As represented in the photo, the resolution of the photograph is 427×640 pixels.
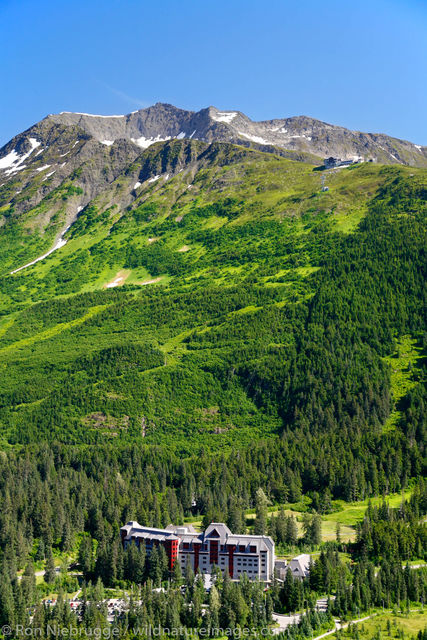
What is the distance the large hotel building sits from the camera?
12462 cm

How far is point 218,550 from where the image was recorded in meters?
127

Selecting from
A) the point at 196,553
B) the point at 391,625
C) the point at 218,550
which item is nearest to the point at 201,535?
the point at 196,553

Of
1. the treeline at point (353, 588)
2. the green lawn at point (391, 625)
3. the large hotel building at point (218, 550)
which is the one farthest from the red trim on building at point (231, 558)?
the green lawn at point (391, 625)

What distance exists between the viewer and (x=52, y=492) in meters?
157

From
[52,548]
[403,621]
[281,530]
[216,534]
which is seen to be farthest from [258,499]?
[403,621]

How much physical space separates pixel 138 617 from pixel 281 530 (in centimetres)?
4572

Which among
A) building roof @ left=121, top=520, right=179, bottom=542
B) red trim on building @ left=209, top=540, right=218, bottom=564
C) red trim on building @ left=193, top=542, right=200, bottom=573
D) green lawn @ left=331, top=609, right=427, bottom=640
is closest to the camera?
green lawn @ left=331, top=609, right=427, bottom=640

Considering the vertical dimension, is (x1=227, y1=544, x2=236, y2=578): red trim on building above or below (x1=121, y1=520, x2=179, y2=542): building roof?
below

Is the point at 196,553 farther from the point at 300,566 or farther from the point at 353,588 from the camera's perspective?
the point at 353,588

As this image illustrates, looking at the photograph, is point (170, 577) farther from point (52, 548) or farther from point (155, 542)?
point (52, 548)

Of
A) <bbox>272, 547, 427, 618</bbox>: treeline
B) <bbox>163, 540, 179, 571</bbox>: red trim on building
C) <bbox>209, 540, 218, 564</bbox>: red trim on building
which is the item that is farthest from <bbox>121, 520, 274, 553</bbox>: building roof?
<bbox>272, 547, 427, 618</bbox>: treeline

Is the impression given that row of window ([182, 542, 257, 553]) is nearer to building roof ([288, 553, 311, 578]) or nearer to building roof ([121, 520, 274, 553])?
building roof ([121, 520, 274, 553])

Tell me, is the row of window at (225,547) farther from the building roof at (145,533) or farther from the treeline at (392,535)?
the treeline at (392,535)

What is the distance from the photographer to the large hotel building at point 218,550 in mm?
124625
